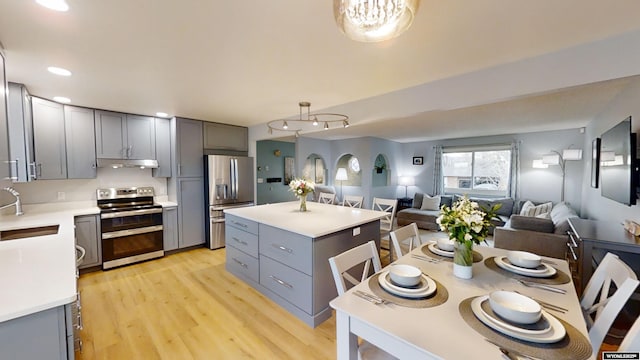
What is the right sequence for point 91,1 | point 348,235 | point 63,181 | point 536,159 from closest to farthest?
point 91,1 < point 348,235 < point 63,181 < point 536,159

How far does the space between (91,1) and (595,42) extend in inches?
125

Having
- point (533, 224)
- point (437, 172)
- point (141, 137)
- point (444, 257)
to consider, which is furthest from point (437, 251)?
point (437, 172)

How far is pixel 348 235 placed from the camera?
8.57 ft

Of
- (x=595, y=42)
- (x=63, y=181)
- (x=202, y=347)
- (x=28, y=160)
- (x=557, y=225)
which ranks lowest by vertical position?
(x=202, y=347)

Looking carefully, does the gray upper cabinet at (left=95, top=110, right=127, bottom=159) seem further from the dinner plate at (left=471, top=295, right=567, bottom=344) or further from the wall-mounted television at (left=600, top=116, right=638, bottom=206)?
the wall-mounted television at (left=600, top=116, right=638, bottom=206)

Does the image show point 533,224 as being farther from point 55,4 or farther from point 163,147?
point 163,147

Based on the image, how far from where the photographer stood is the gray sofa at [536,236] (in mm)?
2943

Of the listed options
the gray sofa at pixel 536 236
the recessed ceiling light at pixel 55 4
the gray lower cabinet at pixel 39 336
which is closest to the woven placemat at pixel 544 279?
the gray sofa at pixel 536 236

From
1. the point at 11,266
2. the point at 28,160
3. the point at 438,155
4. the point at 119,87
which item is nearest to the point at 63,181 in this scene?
the point at 28,160

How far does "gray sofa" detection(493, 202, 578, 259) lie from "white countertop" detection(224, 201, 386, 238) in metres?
1.79

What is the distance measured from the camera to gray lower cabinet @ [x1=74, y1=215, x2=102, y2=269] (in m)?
3.28

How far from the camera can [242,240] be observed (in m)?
3.09

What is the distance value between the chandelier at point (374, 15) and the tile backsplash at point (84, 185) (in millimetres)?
4414

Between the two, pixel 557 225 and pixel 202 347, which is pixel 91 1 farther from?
pixel 557 225
